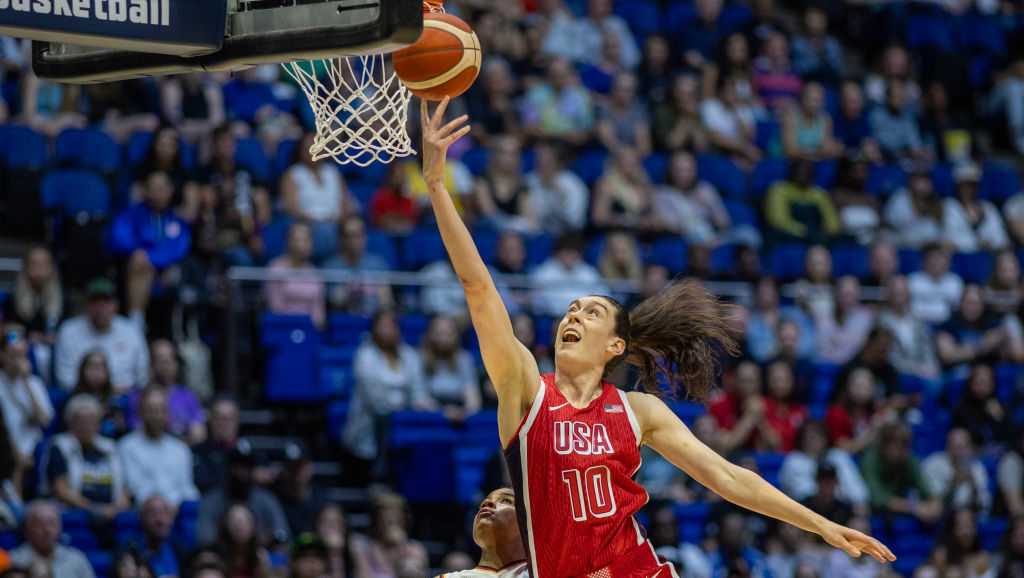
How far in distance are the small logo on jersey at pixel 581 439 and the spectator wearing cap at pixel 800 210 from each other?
29.9 feet

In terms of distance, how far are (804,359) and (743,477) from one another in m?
7.84

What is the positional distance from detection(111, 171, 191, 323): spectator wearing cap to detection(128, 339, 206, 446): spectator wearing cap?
Answer: 1.32 feet

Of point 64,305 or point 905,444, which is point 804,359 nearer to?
point 905,444

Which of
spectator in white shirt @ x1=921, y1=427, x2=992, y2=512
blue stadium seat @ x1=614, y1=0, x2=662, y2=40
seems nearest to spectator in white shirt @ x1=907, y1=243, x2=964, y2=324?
spectator in white shirt @ x1=921, y1=427, x2=992, y2=512

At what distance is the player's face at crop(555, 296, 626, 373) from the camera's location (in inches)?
228

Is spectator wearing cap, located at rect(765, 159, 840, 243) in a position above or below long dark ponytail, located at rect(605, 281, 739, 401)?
above

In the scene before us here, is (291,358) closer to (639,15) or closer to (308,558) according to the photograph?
(308,558)

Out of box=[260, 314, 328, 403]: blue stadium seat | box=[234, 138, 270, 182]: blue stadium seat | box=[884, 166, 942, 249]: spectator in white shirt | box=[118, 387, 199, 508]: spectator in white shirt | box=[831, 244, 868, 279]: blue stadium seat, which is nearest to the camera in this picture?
box=[118, 387, 199, 508]: spectator in white shirt

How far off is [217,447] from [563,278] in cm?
346

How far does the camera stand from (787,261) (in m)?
14.3

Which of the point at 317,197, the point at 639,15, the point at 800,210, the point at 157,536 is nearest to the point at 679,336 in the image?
the point at 157,536

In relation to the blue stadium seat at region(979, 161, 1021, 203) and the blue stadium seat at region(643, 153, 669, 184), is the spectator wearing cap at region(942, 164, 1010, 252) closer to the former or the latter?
the blue stadium seat at region(979, 161, 1021, 203)

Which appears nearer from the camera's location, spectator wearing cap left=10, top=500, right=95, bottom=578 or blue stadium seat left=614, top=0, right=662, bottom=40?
spectator wearing cap left=10, top=500, right=95, bottom=578

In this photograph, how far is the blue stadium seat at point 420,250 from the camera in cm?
1248
